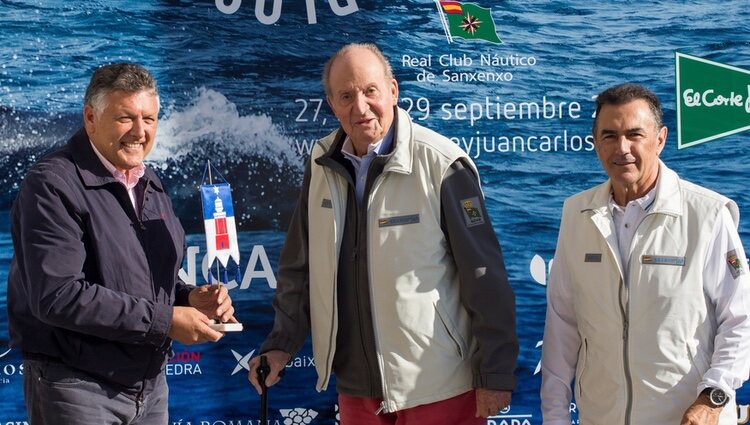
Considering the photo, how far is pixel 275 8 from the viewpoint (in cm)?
360

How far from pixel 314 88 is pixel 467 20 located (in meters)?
0.69

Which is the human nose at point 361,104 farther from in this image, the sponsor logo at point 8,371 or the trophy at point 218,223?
the sponsor logo at point 8,371

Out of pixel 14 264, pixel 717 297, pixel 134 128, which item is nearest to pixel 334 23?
pixel 134 128

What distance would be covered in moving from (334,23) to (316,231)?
128 cm

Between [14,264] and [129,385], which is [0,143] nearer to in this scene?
[14,264]

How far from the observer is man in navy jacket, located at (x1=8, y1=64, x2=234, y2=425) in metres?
2.21

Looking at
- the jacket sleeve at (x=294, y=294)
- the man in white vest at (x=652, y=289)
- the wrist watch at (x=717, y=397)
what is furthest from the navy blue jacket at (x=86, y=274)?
the wrist watch at (x=717, y=397)

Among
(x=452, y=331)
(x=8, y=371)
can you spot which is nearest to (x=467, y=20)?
(x=452, y=331)

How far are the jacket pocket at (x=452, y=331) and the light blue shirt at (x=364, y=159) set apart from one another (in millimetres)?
385

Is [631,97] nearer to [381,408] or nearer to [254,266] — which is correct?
[381,408]

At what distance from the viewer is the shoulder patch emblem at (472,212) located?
2451mm

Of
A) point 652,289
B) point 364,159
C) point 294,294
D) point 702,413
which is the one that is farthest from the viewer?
point 294,294

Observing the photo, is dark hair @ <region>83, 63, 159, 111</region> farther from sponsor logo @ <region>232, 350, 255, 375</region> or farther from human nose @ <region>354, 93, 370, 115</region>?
sponsor logo @ <region>232, 350, 255, 375</region>

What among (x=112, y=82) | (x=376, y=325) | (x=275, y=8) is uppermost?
(x=275, y=8)
